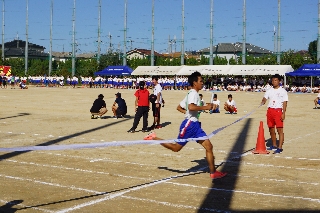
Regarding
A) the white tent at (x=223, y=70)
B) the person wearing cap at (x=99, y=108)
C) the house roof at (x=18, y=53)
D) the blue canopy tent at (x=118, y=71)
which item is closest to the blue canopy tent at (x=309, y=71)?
the white tent at (x=223, y=70)

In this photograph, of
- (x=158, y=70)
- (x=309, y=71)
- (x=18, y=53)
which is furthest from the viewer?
(x=18, y=53)

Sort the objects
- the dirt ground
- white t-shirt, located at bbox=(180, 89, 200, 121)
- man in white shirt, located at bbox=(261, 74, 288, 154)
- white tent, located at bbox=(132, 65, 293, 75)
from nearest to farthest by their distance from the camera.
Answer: the dirt ground → white t-shirt, located at bbox=(180, 89, 200, 121) → man in white shirt, located at bbox=(261, 74, 288, 154) → white tent, located at bbox=(132, 65, 293, 75)

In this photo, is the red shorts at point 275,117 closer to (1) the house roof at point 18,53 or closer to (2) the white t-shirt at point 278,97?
(2) the white t-shirt at point 278,97

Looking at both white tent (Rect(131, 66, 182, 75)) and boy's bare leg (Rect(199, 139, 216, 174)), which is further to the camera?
white tent (Rect(131, 66, 182, 75))

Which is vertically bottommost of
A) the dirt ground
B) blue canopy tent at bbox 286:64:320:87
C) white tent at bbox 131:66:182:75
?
the dirt ground

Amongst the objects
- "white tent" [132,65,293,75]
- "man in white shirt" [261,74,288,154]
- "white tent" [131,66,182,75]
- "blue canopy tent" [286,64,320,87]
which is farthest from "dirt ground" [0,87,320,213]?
"white tent" [131,66,182,75]

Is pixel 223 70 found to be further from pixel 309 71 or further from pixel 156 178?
pixel 156 178

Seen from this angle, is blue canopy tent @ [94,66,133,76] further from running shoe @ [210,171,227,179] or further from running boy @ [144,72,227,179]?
running shoe @ [210,171,227,179]

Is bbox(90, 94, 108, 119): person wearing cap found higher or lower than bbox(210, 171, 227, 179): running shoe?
higher

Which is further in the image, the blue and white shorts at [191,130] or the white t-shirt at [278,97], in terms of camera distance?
the white t-shirt at [278,97]

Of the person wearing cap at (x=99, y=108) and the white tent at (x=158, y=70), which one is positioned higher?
the white tent at (x=158, y=70)

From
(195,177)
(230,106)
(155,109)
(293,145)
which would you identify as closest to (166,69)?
(230,106)

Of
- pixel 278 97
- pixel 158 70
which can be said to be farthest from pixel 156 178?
pixel 158 70

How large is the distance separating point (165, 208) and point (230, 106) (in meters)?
18.7
